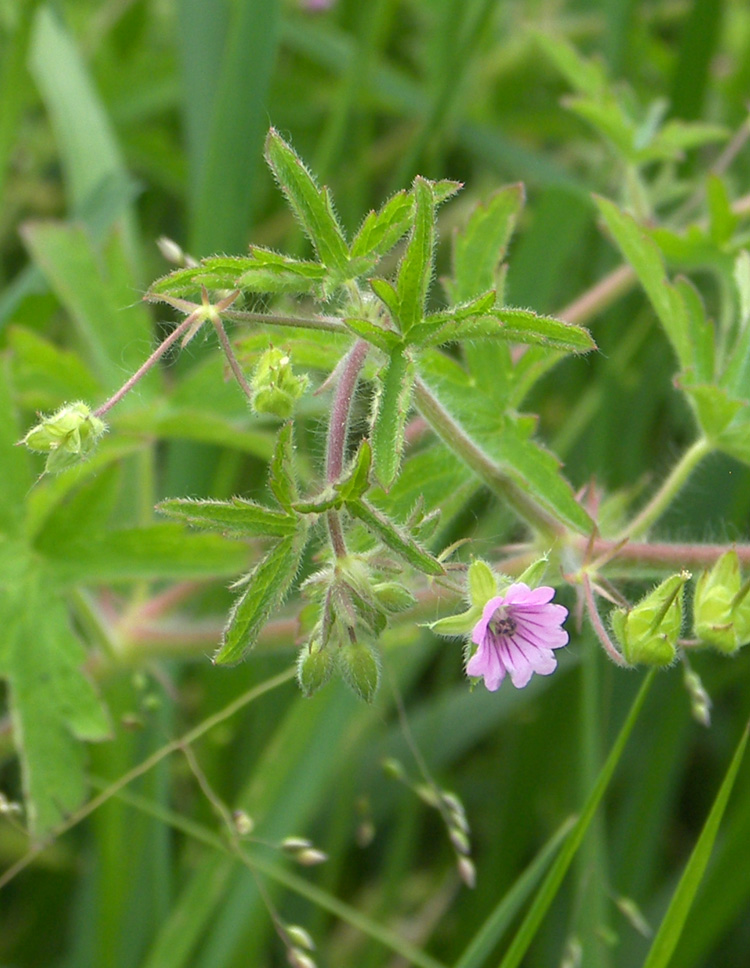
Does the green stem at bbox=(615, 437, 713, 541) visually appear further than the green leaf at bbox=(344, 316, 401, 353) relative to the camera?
Yes

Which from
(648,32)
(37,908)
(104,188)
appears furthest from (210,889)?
(648,32)

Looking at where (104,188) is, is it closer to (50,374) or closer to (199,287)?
(50,374)

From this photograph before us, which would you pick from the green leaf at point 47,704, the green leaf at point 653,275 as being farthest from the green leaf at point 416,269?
the green leaf at point 47,704

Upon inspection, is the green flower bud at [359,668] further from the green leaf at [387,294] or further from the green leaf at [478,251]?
the green leaf at [478,251]

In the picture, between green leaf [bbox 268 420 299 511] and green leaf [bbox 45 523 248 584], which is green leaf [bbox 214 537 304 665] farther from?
green leaf [bbox 45 523 248 584]

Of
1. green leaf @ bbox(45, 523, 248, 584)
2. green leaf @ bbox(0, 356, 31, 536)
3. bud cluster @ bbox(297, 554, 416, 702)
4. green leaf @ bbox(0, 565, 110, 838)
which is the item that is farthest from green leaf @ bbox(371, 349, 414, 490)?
green leaf @ bbox(0, 356, 31, 536)

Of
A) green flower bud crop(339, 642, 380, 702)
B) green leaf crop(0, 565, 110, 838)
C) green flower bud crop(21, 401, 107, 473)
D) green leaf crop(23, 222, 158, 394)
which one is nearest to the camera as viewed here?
green flower bud crop(21, 401, 107, 473)
